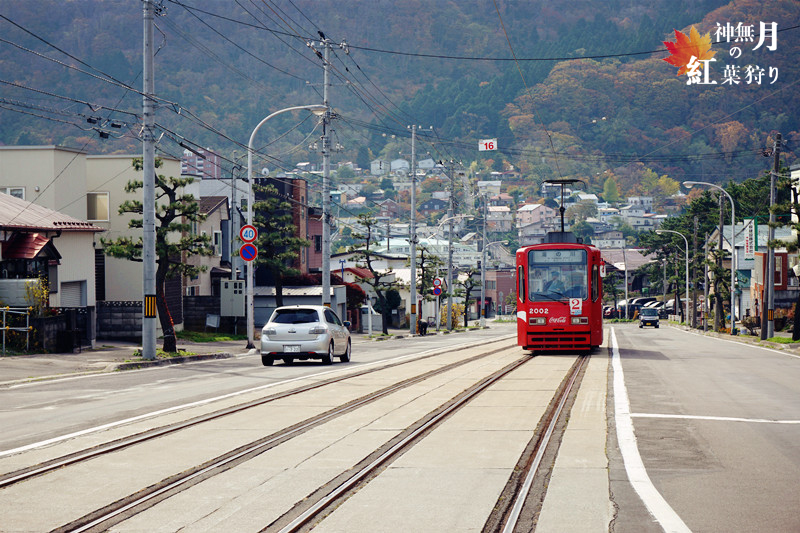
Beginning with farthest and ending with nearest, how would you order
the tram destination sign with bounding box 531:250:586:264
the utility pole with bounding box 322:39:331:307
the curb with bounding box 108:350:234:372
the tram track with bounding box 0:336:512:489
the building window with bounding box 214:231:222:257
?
the building window with bounding box 214:231:222:257
the utility pole with bounding box 322:39:331:307
the tram destination sign with bounding box 531:250:586:264
the curb with bounding box 108:350:234:372
the tram track with bounding box 0:336:512:489

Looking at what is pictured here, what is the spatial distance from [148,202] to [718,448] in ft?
63.6

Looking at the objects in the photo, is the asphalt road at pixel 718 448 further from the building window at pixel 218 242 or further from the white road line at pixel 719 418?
the building window at pixel 218 242

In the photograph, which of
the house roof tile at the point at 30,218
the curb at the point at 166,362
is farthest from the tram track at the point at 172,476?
the house roof tile at the point at 30,218

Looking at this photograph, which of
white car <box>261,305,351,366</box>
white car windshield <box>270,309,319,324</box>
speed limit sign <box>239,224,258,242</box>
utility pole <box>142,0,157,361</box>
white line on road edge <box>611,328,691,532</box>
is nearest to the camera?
white line on road edge <box>611,328,691,532</box>

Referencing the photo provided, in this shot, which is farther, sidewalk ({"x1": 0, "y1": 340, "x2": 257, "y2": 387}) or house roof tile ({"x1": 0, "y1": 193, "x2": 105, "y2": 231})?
house roof tile ({"x1": 0, "y1": 193, "x2": 105, "y2": 231})

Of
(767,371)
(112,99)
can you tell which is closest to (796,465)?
(767,371)

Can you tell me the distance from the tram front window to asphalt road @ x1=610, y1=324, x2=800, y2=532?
5.22 m

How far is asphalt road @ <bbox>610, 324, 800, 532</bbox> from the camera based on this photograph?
7.33 metres

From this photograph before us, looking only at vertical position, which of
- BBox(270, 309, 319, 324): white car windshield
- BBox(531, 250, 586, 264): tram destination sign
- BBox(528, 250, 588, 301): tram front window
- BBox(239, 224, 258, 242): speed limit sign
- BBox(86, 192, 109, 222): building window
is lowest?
BBox(270, 309, 319, 324): white car windshield

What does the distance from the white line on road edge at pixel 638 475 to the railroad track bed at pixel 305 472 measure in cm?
102

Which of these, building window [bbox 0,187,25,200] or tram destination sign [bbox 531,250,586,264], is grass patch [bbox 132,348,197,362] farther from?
building window [bbox 0,187,25,200]

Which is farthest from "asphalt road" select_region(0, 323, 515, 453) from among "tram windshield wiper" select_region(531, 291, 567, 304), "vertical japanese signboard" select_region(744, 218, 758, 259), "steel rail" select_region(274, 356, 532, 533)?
"vertical japanese signboard" select_region(744, 218, 758, 259)

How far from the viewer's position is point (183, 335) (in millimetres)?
40375

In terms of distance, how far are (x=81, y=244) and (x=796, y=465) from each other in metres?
29.5
